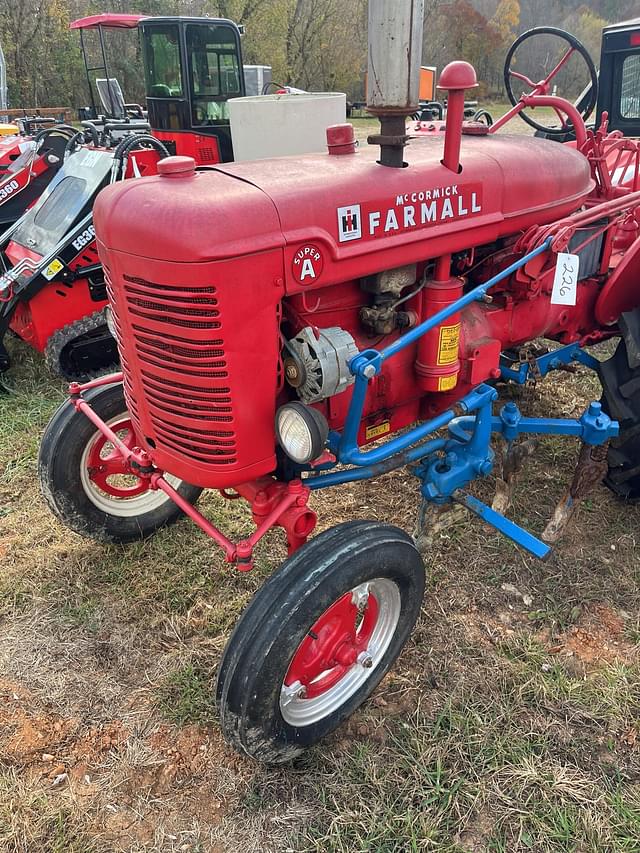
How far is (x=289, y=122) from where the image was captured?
12.9 feet

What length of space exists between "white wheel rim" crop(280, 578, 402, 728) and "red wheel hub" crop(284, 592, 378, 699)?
0.7 inches

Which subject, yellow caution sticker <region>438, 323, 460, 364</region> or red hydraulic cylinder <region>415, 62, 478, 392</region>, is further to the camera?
yellow caution sticker <region>438, 323, 460, 364</region>

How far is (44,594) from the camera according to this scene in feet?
8.71

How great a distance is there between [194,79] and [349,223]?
19.8 feet

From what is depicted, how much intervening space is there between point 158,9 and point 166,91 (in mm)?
18160

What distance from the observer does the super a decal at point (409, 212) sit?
6.11 feet

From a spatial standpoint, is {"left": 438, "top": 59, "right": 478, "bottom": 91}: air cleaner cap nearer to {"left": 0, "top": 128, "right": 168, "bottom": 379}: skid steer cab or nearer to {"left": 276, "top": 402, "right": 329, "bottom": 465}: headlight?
{"left": 276, "top": 402, "right": 329, "bottom": 465}: headlight

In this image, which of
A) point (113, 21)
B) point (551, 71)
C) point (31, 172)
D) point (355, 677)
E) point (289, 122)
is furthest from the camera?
point (113, 21)

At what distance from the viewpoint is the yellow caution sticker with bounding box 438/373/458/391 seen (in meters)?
2.25

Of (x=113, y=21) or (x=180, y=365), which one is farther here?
(x=113, y=21)

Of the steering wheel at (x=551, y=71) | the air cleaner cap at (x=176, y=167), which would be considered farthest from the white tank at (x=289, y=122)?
the air cleaner cap at (x=176, y=167)

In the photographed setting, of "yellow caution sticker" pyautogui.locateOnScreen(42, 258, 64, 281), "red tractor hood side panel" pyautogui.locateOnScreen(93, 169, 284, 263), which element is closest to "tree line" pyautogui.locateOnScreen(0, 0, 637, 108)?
"yellow caution sticker" pyautogui.locateOnScreen(42, 258, 64, 281)

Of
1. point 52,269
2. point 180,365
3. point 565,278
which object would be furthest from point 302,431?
point 52,269

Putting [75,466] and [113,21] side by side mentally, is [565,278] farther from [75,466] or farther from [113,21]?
[113,21]
